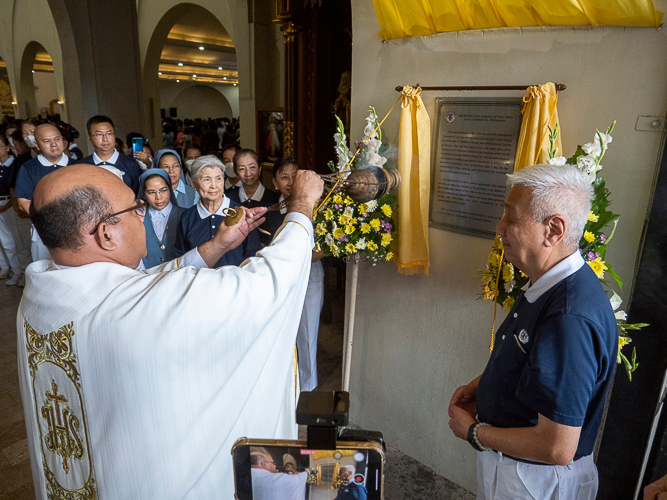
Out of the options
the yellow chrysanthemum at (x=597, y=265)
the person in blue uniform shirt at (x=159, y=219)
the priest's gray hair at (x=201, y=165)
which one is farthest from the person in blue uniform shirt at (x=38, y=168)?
the yellow chrysanthemum at (x=597, y=265)

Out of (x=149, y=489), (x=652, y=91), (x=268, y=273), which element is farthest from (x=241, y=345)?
(x=652, y=91)

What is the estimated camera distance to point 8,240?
6.70m

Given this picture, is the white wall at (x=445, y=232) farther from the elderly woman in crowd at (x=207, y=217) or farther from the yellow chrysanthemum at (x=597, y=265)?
the elderly woman in crowd at (x=207, y=217)

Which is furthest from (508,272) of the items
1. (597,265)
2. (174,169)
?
(174,169)

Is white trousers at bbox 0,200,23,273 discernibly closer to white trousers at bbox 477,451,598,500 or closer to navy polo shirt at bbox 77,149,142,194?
navy polo shirt at bbox 77,149,142,194

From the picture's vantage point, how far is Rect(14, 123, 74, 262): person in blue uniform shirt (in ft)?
15.5

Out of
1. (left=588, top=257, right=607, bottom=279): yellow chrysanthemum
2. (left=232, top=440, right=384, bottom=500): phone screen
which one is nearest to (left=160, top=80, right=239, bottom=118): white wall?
(left=588, top=257, right=607, bottom=279): yellow chrysanthemum

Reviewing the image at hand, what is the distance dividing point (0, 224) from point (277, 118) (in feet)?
14.6

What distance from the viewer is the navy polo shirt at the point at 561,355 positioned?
4.68 ft

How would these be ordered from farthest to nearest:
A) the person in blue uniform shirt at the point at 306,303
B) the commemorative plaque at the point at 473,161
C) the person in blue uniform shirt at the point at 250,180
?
1. the person in blue uniform shirt at the point at 250,180
2. the person in blue uniform shirt at the point at 306,303
3. the commemorative plaque at the point at 473,161

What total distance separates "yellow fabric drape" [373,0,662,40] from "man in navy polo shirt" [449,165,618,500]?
0.95 m

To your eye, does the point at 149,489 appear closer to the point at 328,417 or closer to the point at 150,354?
the point at 150,354

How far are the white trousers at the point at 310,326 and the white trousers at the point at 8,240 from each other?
516cm

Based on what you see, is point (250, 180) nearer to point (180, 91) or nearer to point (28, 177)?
point (28, 177)
